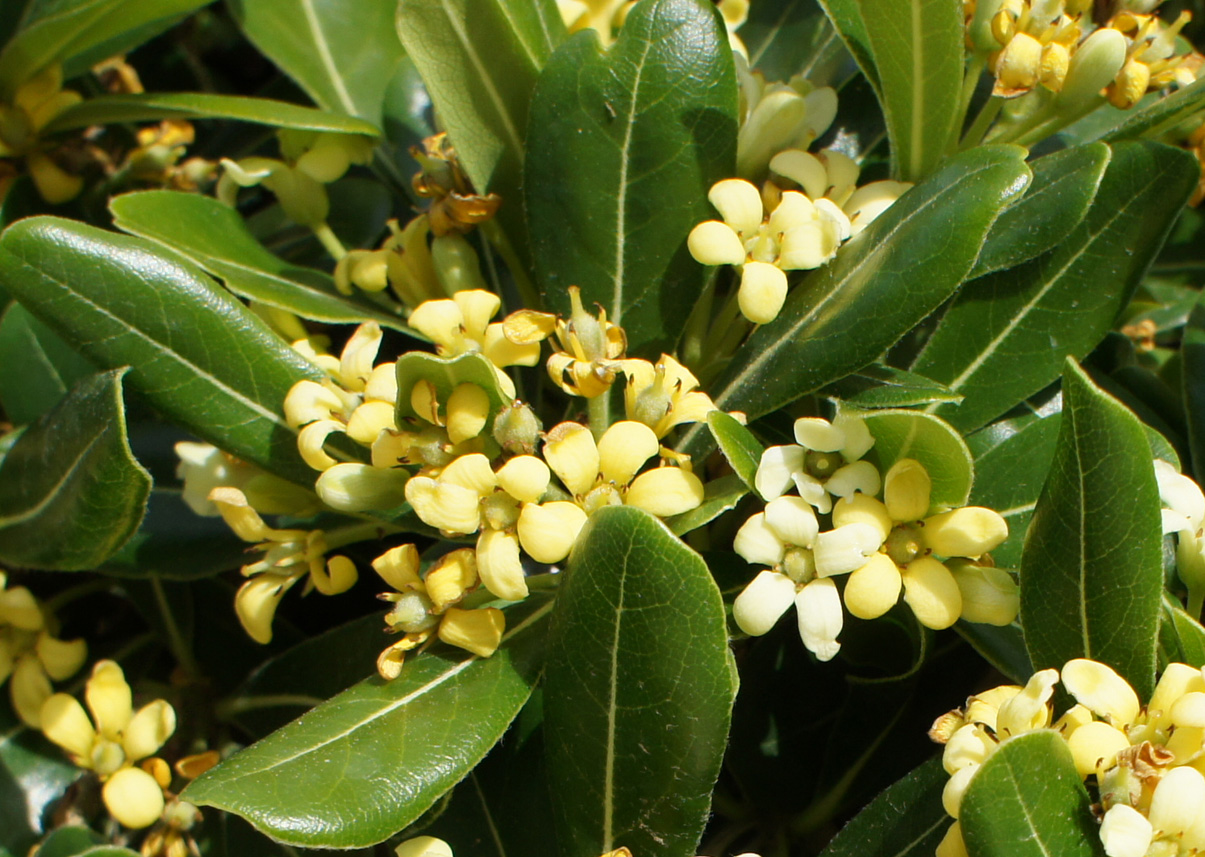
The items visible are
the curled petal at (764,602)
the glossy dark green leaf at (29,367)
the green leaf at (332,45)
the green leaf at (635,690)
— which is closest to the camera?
the green leaf at (635,690)

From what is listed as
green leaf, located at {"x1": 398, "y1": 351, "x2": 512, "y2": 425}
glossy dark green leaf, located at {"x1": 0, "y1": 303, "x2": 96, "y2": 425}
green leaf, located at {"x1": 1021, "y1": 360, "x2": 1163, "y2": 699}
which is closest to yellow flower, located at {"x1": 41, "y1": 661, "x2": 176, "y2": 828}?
glossy dark green leaf, located at {"x1": 0, "y1": 303, "x2": 96, "y2": 425}

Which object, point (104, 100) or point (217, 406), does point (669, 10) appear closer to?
point (217, 406)

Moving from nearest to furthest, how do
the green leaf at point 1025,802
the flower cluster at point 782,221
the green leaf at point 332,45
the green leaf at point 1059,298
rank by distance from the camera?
the green leaf at point 1025,802, the flower cluster at point 782,221, the green leaf at point 1059,298, the green leaf at point 332,45

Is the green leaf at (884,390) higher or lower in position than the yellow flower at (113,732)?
higher

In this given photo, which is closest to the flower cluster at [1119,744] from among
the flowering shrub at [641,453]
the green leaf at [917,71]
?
the flowering shrub at [641,453]

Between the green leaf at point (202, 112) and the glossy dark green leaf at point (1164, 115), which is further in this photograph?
the green leaf at point (202, 112)

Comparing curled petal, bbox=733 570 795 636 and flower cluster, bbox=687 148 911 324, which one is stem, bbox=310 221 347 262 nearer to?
flower cluster, bbox=687 148 911 324

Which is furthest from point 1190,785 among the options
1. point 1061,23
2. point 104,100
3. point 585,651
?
point 104,100

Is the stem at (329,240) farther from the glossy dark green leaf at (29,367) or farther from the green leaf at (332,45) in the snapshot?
the glossy dark green leaf at (29,367)

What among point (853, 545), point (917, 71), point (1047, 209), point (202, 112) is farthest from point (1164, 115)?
point (202, 112)

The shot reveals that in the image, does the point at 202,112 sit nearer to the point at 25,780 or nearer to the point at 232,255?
the point at 232,255
